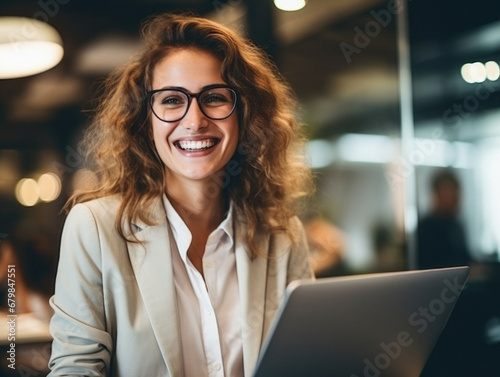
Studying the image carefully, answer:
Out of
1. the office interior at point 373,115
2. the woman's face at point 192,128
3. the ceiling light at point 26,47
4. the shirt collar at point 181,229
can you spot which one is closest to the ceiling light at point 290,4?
the office interior at point 373,115

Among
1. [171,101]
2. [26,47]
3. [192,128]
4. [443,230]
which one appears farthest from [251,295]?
[443,230]

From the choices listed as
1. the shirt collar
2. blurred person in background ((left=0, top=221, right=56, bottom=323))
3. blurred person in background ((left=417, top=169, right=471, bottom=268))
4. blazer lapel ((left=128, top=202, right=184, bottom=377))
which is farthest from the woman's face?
blurred person in background ((left=417, top=169, right=471, bottom=268))

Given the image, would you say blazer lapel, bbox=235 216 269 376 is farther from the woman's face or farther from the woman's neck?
the woman's face

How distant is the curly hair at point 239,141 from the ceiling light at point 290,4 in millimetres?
816

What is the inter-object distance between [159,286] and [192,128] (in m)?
0.50

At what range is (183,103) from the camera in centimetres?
172

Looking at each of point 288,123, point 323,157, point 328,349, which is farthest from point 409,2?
point 328,349

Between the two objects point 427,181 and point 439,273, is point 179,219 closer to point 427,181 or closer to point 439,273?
point 439,273

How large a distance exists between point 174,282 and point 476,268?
2.44 meters

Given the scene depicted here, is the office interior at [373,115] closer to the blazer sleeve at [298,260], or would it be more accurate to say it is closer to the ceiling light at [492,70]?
the ceiling light at [492,70]

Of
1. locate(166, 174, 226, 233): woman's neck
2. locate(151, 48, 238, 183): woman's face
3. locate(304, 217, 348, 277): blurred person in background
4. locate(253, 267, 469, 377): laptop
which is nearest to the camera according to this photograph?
locate(253, 267, 469, 377): laptop

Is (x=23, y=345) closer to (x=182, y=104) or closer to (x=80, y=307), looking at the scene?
(x=80, y=307)

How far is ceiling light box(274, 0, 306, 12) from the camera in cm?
272

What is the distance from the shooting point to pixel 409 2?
3260 mm
